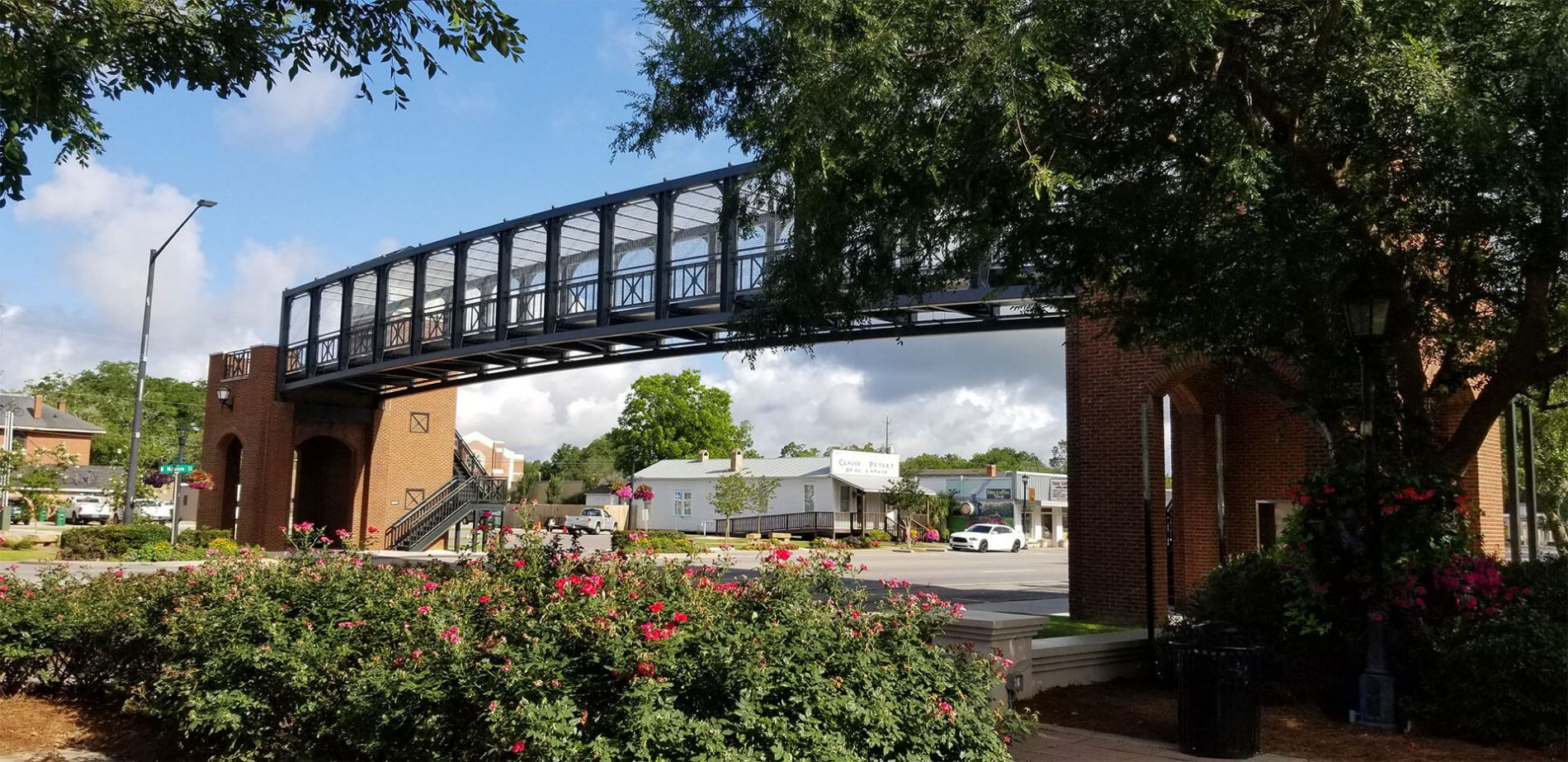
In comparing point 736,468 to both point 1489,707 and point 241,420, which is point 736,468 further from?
point 1489,707

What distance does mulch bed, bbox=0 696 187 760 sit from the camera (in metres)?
8.04

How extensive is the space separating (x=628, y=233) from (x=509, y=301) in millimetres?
3880

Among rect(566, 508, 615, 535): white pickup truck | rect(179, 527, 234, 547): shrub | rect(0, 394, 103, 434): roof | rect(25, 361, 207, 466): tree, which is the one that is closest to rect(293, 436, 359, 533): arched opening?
rect(179, 527, 234, 547): shrub

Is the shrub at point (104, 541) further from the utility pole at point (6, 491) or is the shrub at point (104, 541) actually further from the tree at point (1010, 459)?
the tree at point (1010, 459)

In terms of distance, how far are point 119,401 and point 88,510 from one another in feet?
146

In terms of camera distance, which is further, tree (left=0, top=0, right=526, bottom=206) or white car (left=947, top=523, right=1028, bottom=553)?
white car (left=947, top=523, right=1028, bottom=553)

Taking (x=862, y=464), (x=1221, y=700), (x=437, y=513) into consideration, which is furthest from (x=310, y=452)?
(x=1221, y=700)

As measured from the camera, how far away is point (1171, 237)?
34.1ft

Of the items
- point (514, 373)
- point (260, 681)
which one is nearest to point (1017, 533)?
point (514, 373)

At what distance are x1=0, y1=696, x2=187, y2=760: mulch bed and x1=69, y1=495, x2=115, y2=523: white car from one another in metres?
58.3

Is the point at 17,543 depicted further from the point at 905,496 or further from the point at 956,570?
the point at 905,496

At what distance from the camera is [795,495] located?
203 ft

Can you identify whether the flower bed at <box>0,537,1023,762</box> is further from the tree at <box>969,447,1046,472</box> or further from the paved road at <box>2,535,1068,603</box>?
the tree at <box>969,447,1046,472</box>

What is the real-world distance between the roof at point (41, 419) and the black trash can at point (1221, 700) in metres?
77.3
